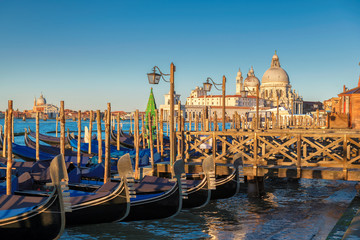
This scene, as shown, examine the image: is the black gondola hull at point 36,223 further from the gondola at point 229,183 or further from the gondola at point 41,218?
the gondola at point 229,183

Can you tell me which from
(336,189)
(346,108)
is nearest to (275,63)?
(346,108)

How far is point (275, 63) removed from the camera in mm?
130750

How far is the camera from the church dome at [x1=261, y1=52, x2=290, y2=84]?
125812mm

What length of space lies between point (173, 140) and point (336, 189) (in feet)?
18.3

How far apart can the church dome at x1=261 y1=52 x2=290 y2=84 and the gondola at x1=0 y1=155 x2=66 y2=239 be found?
124469 mm

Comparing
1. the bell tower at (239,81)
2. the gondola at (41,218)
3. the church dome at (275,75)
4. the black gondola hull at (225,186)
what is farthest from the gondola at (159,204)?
the bell tower at (239,81)

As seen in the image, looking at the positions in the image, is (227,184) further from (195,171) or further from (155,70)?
(155,70)

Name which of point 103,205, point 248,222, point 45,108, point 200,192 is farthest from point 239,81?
point 103,205

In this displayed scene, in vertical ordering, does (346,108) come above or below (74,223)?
above

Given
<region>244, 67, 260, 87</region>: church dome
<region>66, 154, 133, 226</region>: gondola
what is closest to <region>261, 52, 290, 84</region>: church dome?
A: <region>244, 67, 260, 87</region>: church dome

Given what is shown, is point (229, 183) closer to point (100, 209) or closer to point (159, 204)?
point (159, 204)

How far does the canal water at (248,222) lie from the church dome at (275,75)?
4638 inches

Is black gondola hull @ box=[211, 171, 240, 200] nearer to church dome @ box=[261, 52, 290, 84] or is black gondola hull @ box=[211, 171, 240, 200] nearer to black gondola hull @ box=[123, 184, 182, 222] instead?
black gondola hull @ box=[123, 184, 182, 222]

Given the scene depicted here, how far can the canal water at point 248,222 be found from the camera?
7.82m
